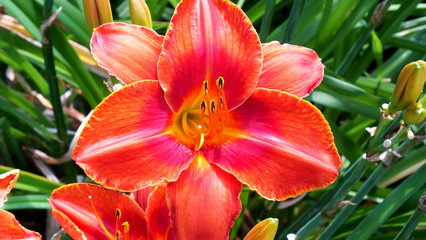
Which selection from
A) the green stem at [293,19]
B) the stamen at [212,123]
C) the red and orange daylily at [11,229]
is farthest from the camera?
the green stem at [293,19]

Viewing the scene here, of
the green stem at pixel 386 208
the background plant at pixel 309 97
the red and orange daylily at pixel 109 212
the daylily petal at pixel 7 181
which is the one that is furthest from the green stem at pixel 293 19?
the daylily petal at pixel 7 181

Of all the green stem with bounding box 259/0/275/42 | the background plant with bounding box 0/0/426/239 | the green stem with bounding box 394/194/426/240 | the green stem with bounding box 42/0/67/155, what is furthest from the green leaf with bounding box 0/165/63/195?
the green stem with bounding box 394/194/426/240

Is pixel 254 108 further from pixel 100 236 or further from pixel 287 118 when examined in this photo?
pixel 100 236

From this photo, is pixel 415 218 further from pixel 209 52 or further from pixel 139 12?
pixel 139 12

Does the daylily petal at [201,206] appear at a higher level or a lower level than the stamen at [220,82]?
lower

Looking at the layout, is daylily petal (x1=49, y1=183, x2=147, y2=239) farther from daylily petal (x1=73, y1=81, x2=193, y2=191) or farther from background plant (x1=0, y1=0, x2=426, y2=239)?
background plant (x1=0, y1=0, x2=426, y2=239)

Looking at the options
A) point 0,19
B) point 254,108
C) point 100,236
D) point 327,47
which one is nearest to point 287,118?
point 254,108

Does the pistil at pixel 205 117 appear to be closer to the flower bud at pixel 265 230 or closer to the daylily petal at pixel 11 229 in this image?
the flower bud at pixel 265 230

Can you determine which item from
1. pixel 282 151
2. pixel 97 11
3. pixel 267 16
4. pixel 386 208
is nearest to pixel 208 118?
pixel 282 151
